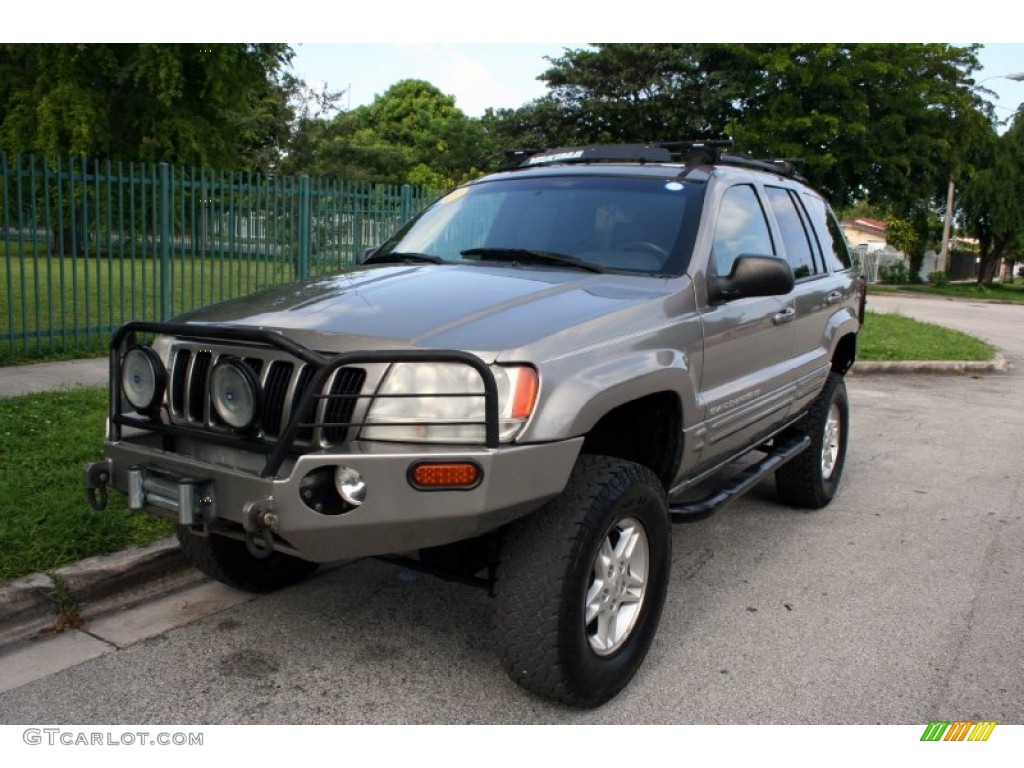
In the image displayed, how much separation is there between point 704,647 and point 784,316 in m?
1.78

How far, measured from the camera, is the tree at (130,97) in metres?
23.7

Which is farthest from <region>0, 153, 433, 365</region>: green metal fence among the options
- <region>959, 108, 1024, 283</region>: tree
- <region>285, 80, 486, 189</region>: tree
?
<region>959, 108, 1024, 283</region>: tree

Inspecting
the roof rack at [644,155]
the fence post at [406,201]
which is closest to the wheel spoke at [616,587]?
the roof rack at [644,155]

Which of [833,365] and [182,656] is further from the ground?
[833,365]

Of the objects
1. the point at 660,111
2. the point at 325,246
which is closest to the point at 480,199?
the point at 325,246

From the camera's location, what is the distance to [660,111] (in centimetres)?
2811

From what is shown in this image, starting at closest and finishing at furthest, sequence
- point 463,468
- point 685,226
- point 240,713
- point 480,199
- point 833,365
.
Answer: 1. point 463,468
2. point 240,713
3. point 685,226
4. point 480,199
5. point 833,365

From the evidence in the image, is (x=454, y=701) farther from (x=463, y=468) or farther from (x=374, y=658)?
(x=463, y=468)

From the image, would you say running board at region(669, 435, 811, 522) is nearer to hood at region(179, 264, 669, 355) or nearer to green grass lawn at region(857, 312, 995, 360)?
hood at region(179, 264, 669, 355)

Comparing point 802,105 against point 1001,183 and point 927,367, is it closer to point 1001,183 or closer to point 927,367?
point 1001,183

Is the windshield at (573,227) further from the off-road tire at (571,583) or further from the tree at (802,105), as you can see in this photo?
the tree at (802,105)

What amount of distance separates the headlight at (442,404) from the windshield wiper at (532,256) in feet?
3.76

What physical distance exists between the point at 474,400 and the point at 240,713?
4.42ft

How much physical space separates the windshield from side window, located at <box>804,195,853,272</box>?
6.10 ft
